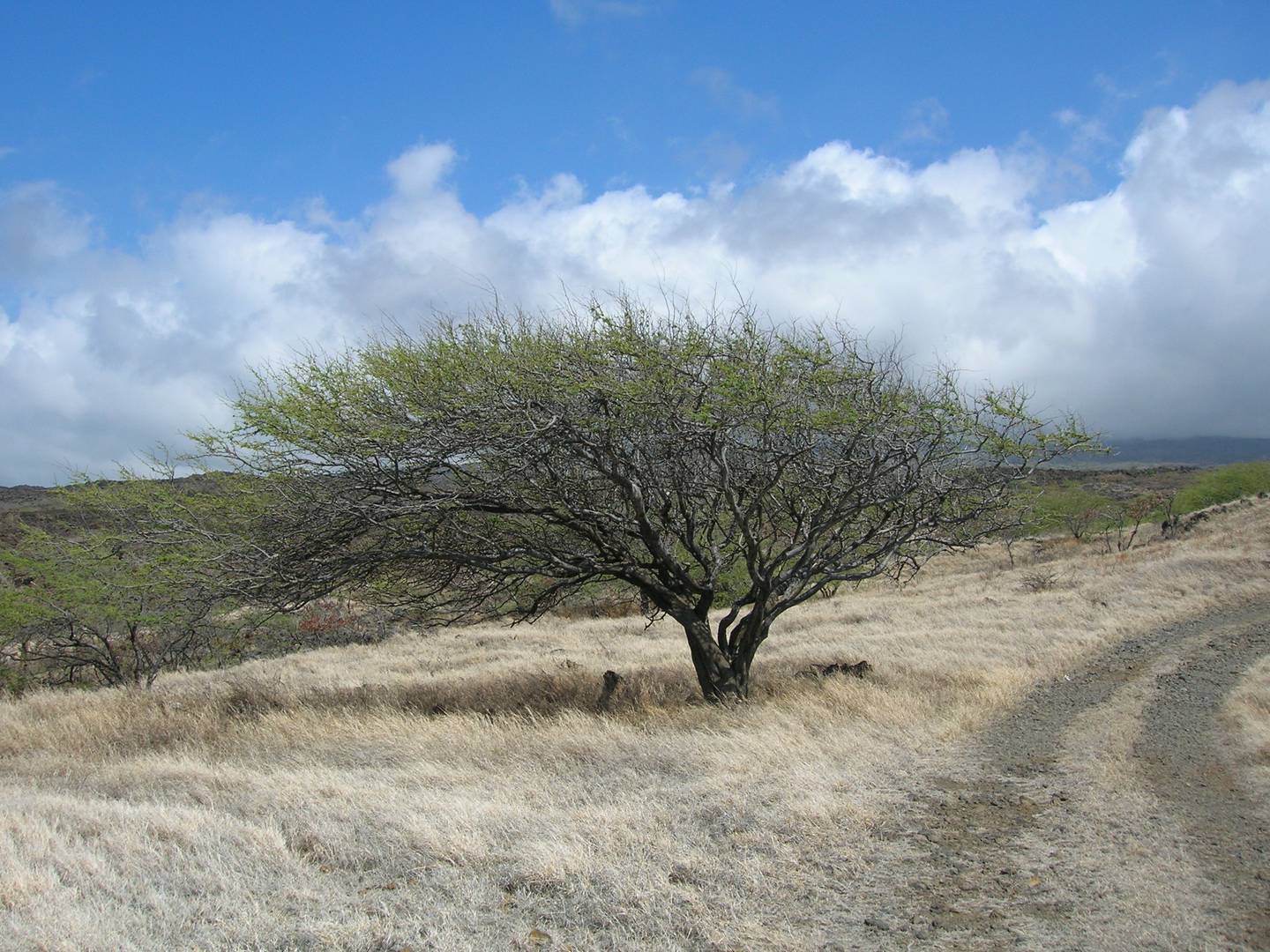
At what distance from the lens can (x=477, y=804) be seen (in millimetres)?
6973

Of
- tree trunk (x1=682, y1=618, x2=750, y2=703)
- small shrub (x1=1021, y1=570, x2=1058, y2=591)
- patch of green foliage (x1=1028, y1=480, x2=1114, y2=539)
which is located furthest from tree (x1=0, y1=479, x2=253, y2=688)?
patch of green foliage (x1=1028, y1=480, x2=1114, y2=539)

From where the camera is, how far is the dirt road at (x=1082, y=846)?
4480 millimetres

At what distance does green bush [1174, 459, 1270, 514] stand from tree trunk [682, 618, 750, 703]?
5481 centimetres

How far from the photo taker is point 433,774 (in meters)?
8.55

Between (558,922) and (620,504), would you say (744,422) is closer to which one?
(620,504)

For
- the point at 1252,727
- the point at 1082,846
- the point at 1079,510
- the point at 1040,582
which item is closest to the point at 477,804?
the point at 1082,846

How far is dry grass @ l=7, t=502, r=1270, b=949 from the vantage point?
485 centimetres

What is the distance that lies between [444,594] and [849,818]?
8.92 m

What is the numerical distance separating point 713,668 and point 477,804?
597cm

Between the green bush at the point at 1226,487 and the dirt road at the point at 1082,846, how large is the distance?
5643cm

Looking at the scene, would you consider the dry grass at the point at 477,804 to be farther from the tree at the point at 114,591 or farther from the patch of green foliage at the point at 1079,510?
the patch of green foliage at the point at 1079,510

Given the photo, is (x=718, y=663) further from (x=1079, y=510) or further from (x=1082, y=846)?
(x=1079, y=510)

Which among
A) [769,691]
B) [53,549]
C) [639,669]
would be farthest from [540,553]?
[53,549]

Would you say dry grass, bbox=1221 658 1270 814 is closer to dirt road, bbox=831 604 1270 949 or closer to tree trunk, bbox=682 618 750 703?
dirt road, bbox=831 604 1270 949
